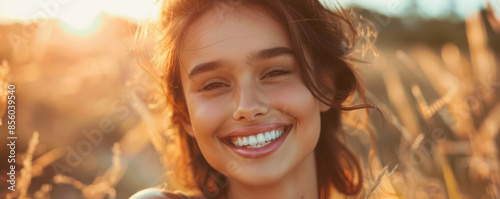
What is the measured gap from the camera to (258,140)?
1.73 metres

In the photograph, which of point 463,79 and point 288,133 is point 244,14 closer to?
point 288,133

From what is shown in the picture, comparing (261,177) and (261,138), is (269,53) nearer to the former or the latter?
(261,138)

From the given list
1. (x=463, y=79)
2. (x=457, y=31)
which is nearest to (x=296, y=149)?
(x=463, y=79)

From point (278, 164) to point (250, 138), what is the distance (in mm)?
135

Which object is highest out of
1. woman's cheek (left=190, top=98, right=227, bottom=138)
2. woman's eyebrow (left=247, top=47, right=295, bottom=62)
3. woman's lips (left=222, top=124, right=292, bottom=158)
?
woman's eyebrow (left=247, top=47, right=295, bottom=62)

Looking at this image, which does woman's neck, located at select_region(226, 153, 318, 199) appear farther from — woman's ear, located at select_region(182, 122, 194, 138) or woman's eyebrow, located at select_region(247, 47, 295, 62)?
woman's eyebrow, located at select_region(247, 47, 295, 62)

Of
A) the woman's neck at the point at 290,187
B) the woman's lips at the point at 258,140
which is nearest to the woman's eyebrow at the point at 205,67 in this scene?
the woman's lips at the point at 258,140

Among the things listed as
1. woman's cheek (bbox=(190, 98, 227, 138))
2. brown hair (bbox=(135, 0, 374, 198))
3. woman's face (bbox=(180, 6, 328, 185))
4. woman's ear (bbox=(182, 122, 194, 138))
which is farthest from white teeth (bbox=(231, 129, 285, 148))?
woman's ear (bbox=(182, 122, 194, 138))

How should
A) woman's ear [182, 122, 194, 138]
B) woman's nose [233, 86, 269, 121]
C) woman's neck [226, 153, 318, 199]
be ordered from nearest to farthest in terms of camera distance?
woman's nose [233, 86, 269, 121], woman's neck [226, 153, 318, 199], woman's ear [182, 122, 194, 138]

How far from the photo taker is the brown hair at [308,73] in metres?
1.79

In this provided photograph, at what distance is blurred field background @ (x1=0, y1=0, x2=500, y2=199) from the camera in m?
2.12

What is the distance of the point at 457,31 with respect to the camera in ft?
28.2

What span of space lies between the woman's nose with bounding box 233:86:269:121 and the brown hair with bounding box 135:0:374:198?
20 centimetres

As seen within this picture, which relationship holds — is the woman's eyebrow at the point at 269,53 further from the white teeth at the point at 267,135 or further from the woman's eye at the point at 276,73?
the white teeth at the point at 267,135
